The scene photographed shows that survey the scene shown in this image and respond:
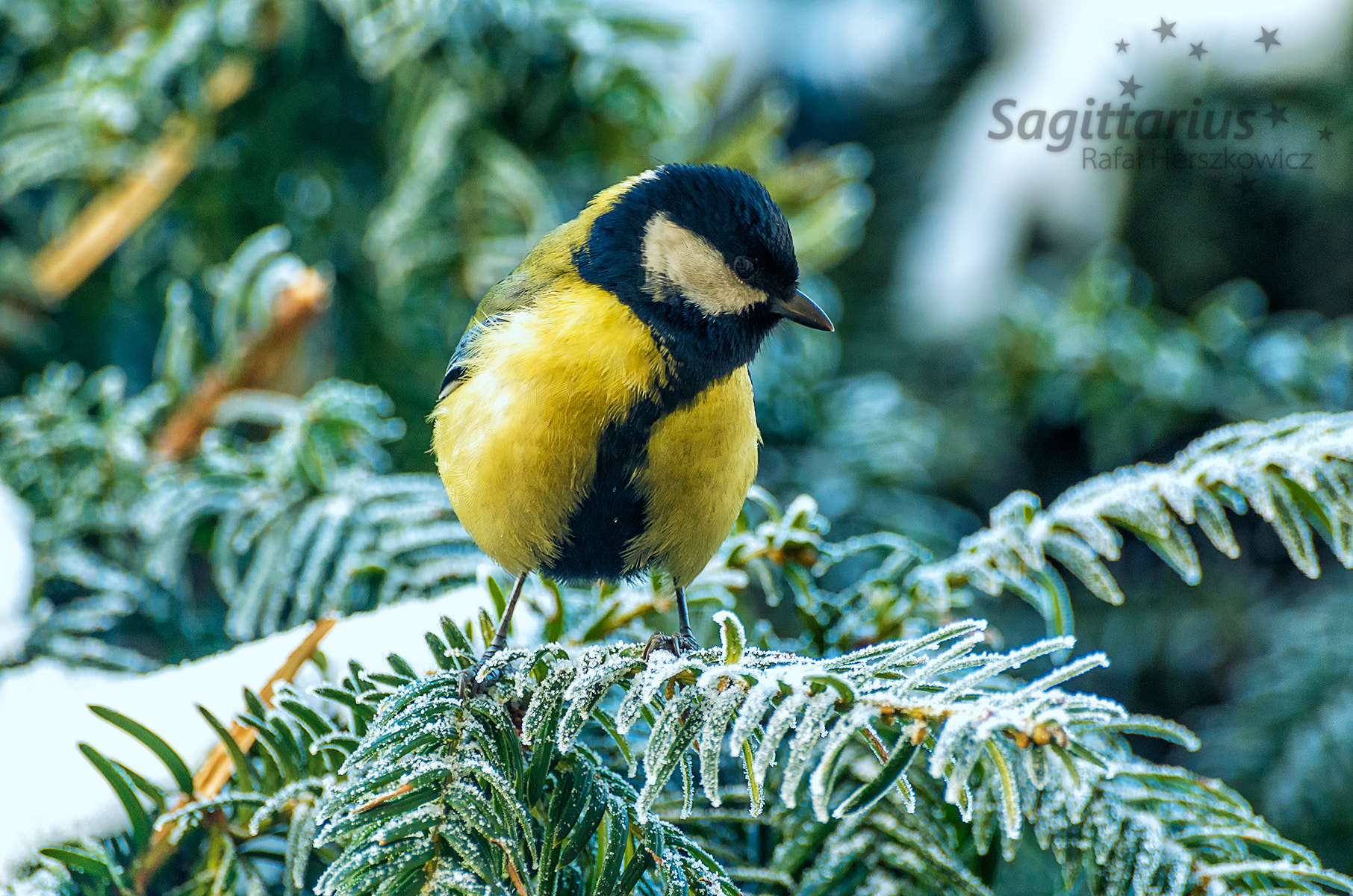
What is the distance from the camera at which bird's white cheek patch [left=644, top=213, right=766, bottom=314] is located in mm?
1244

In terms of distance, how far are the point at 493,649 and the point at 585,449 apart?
265mm

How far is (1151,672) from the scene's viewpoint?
1.79m

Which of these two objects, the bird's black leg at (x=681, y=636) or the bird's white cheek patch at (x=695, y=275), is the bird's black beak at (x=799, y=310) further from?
the bird's black leg at (x=681, y=636)

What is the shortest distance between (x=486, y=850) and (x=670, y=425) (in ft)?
1.81

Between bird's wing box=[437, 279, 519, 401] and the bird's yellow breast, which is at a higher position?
bird's wing box=[437, 279, 519, 401]

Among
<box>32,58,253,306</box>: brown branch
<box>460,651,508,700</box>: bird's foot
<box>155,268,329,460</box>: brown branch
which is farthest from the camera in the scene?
<box>32,58,253,306</box>: brown branch

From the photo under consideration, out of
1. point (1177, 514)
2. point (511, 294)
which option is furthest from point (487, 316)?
point (1177, 514)

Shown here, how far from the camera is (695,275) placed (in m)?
1.26

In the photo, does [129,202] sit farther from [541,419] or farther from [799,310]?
[799,310]

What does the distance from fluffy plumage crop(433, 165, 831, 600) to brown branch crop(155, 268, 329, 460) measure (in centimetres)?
40

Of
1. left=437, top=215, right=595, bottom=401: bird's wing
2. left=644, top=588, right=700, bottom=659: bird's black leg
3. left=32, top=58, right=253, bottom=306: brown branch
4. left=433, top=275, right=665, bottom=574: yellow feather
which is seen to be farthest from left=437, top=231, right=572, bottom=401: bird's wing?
left=32, top=58, right=253, bottom=306: brown branch

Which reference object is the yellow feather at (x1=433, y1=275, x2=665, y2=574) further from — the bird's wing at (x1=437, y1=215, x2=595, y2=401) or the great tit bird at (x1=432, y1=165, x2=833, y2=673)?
the bird's wing at (x1=437, y1=215, x2=595, y2=401)

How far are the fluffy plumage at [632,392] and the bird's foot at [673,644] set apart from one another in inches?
3.5

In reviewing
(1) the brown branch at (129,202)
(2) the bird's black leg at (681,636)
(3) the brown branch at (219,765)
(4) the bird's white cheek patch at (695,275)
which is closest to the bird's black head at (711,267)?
(4) the bird's white cheek patch at (695,275)
